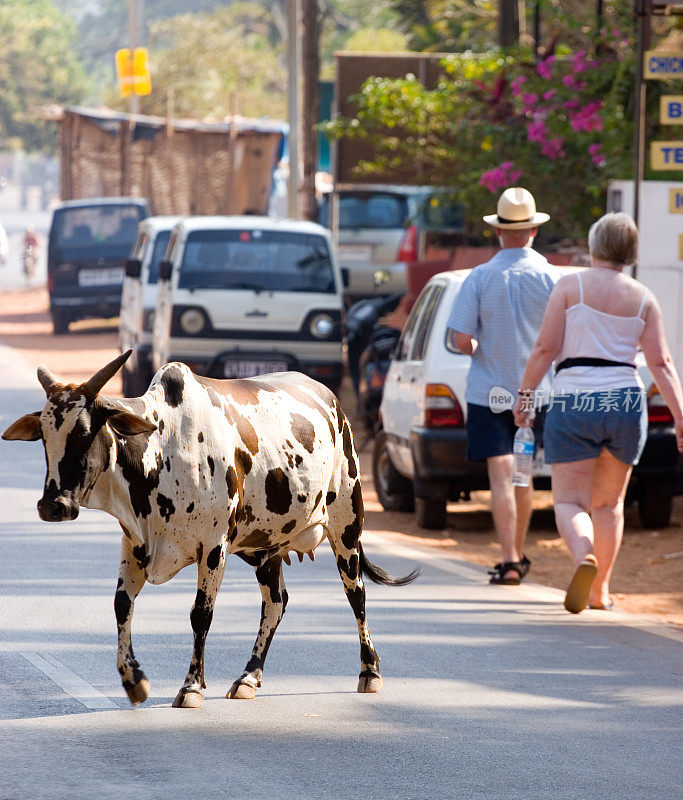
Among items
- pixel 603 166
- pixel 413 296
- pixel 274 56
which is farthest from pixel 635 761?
pixel 274 56

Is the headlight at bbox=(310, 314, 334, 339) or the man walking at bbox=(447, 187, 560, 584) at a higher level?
the man walking at bbox=(447, 187, 560, 584)

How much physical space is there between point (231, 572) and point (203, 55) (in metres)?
48.1

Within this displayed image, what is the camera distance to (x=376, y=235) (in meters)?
23.8

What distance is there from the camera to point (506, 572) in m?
8.70

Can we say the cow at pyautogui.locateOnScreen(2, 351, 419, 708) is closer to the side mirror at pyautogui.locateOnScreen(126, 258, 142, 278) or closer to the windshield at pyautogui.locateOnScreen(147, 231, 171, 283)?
the side mirror at pyautogui.locateOnScreen(126, 258, 142, 278)

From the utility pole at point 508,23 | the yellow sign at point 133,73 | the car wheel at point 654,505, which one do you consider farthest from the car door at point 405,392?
the yellow sign at point 133,73

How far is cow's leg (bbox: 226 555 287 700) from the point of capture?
6004 millimetres

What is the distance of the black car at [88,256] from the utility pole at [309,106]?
3.81 meters

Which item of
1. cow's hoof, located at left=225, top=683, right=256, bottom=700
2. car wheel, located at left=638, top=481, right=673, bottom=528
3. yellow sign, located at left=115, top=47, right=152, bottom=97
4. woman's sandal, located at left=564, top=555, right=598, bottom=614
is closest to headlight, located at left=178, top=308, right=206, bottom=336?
car wheel, located at left=638, top=481, right=673, bottom=528

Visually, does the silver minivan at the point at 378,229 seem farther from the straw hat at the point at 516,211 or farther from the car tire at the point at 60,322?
the straw hat at the point at 516,211

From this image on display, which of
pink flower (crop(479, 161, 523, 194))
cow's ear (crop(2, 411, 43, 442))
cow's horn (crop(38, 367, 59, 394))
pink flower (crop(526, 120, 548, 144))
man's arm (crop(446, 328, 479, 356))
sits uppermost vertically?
pink flower (crop(526, 120, 548, 144))

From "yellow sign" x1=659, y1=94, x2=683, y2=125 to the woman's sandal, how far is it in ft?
17.9

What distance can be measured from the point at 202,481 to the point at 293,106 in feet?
58.7

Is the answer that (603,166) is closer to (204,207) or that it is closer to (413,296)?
(413,296)
